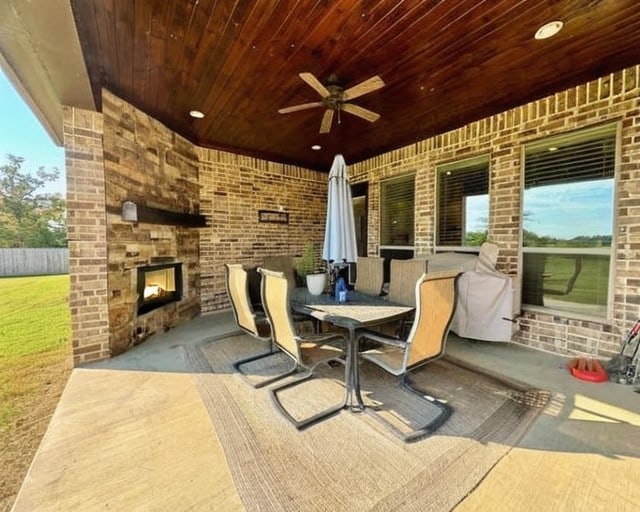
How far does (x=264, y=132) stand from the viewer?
424 cm

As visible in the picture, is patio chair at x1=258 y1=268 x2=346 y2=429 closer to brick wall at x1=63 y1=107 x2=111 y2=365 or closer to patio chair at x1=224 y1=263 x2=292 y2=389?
patio chair at x1=224 y1=263 x2=292 y2=389

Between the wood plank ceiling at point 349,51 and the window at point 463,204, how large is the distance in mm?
730

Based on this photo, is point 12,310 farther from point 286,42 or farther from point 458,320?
point 458,320

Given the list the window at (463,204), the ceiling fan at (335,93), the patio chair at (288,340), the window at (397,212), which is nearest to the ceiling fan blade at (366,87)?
the ceiling fan at (335,93)

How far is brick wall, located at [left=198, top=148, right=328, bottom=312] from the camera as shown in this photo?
4.91 metres

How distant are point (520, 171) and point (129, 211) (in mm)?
4734

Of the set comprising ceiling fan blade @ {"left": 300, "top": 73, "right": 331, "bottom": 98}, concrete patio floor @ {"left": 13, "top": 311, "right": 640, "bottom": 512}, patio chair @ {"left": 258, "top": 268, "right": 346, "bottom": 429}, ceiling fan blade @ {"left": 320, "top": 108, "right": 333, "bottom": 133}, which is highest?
ceiling fan blade @ {"left": 300, "top": 73, "right": 331, "bottom": 98}

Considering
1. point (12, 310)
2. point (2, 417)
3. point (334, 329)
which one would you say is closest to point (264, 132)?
point (334, 329)

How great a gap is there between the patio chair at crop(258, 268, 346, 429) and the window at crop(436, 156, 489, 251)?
2.92 m

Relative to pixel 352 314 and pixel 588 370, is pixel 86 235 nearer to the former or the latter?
pixel 352 314

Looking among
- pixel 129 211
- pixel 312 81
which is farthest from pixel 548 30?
pixel 129 211

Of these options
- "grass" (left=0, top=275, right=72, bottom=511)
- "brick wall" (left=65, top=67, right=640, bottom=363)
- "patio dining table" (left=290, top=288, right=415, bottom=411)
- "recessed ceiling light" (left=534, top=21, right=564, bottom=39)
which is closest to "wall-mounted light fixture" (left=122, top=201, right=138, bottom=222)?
"brick wall" (left=65, top=67, right=640, bottom=363)

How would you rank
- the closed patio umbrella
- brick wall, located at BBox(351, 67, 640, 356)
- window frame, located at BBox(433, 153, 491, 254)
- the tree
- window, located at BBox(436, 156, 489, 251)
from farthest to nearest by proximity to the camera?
the tree, window, located at BBox(436, 156, 489, 251), window frame, located at BBox(433, 153, 491, 254), the closed patio umbrella, brick wall, located at BBox(351, 67, 640, 356)

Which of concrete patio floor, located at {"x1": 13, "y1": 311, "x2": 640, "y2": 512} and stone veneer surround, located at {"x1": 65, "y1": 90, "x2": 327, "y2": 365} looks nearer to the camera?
concrete patio floor, located at {"x1": 13, "y1": 311, "x2": 640, "y2": 512}
